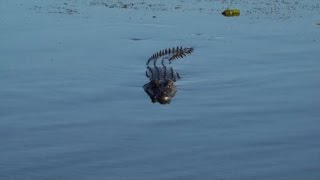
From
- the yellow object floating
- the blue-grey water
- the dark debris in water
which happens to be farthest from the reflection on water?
the dark debris in water

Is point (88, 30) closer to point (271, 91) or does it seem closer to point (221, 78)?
point (221, 78)

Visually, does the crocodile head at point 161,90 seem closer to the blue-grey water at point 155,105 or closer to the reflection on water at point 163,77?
the reflection on water at point 163,77

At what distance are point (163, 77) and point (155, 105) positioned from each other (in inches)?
71.2

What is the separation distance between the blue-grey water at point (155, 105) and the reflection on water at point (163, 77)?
0.63 feet

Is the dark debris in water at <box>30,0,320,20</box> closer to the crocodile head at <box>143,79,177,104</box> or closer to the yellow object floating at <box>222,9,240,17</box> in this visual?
the yellow object floating at <box>222,9,240,17</box>

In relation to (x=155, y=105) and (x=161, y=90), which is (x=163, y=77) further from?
(x=155, y=105)

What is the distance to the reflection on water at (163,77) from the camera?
13.0m

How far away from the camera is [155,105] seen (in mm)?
12531

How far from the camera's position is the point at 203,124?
1112 centimetres

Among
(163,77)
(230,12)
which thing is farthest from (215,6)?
(163,77)

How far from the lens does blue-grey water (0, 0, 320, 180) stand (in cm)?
929

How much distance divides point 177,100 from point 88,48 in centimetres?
503

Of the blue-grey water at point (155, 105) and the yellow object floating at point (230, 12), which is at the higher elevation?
the yellow object floating at point (230, 12)

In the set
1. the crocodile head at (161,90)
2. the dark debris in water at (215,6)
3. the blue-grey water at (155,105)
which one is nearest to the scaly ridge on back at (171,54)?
the blue-grey water at (155,105)
